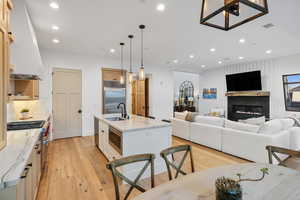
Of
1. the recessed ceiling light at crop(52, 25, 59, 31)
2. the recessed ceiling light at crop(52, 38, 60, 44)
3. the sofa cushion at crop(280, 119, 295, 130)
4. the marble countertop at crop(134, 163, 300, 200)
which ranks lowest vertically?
the marble countertop at crop(134, 163, 300, 200)

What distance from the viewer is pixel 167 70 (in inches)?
294

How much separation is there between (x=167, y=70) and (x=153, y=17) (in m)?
4.57

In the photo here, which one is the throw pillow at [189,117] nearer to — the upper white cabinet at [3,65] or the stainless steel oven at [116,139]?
the stainless steel oven at [116,139]

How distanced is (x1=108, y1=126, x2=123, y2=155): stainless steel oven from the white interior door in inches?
110

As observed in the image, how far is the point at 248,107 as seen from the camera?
6945 millimetres

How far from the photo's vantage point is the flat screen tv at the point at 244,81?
6.46 meters

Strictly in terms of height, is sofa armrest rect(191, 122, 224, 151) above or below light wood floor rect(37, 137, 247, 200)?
above

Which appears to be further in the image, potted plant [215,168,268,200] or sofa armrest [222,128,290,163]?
sofa armrest [222,128,290,163]

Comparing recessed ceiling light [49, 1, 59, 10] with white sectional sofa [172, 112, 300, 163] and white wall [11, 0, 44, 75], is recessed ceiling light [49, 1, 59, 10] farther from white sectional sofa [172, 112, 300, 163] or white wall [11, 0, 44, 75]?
white sectional sofa [172, 112, 300, 163]

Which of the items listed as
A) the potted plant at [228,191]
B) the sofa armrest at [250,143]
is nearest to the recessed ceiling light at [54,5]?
the potted plant at [228,191]

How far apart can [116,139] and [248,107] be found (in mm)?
6581

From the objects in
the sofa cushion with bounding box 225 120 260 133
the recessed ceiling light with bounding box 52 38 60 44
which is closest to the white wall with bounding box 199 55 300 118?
the sofa cushion with bounding box 225 120 260 133

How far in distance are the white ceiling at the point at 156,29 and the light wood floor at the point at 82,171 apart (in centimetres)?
287

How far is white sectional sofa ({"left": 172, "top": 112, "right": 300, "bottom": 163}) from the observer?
3059 millimetres
